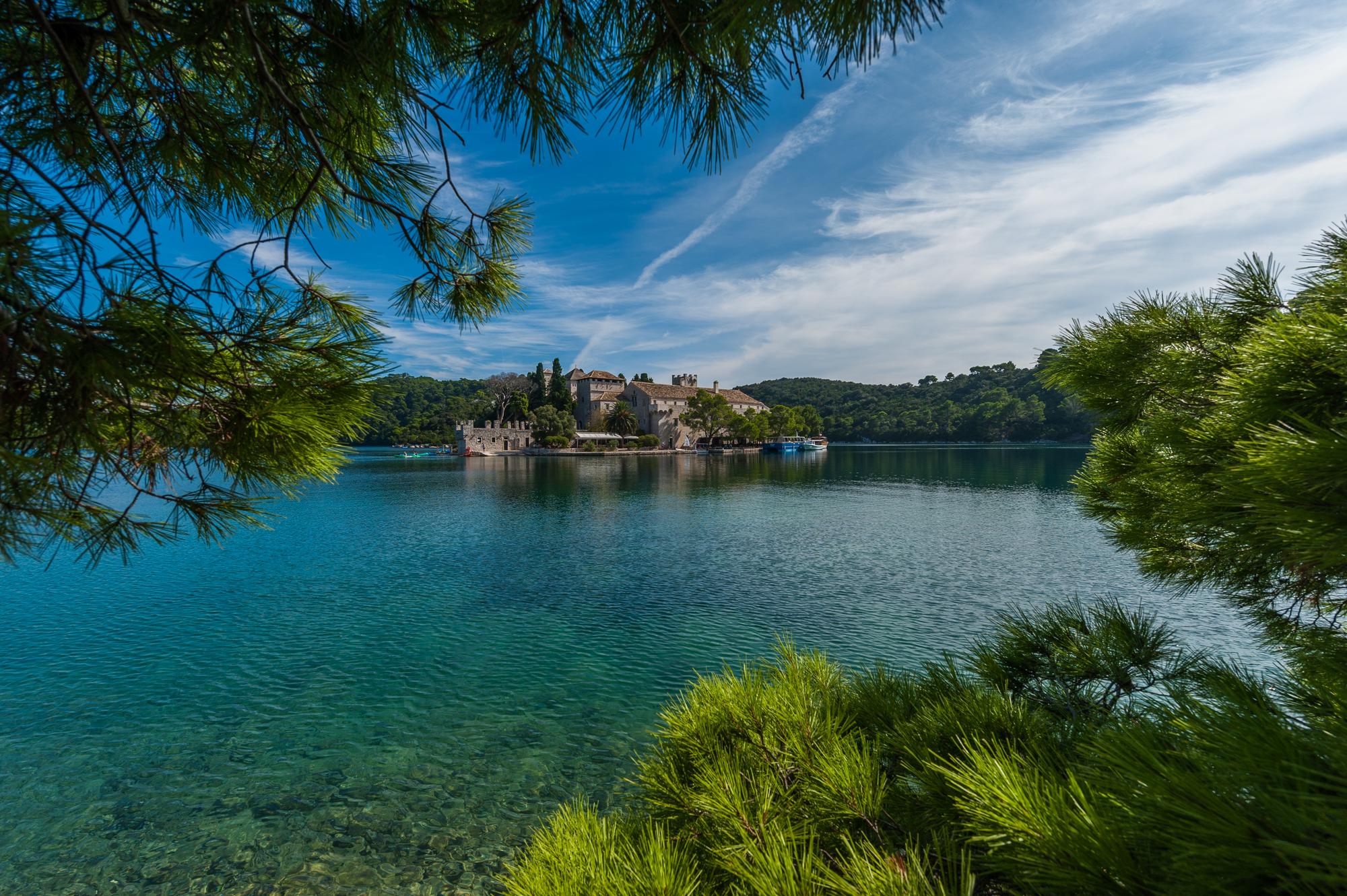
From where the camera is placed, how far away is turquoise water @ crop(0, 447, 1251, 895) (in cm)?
362

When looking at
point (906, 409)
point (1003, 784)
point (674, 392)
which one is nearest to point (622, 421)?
point (674, 392)

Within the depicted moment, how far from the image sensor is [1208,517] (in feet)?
4.26

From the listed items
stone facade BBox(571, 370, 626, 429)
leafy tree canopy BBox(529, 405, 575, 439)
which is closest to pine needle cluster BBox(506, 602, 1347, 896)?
leafy tree canopy BBox(529, 405, 575, 439)

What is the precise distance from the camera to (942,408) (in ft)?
282

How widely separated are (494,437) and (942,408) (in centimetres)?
7083

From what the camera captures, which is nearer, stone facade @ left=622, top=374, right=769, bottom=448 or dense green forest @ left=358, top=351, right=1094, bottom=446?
stone facade @ left=622, top=374, right=769, bottom=448

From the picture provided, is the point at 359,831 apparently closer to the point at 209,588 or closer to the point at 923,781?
the point at 923,781

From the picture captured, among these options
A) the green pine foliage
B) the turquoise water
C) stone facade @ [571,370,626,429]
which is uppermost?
stone facade @ [571,370,626,429]

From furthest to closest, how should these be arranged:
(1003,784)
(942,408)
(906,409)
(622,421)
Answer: (906,409) < (942,408) < (622,421) < (1003,784)

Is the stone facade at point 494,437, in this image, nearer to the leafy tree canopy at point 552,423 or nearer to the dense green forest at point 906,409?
the leafy tree canopy at point 552,423

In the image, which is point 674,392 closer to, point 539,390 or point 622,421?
point 622,421

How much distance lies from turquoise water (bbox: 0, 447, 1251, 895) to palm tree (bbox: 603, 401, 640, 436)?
150 ft

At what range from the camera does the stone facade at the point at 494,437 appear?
5581cm

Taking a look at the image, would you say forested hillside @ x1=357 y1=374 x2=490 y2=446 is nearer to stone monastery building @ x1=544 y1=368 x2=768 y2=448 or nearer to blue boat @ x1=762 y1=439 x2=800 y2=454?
stone monastery building @ x1=544 y1=368 x2=768 y2=448
